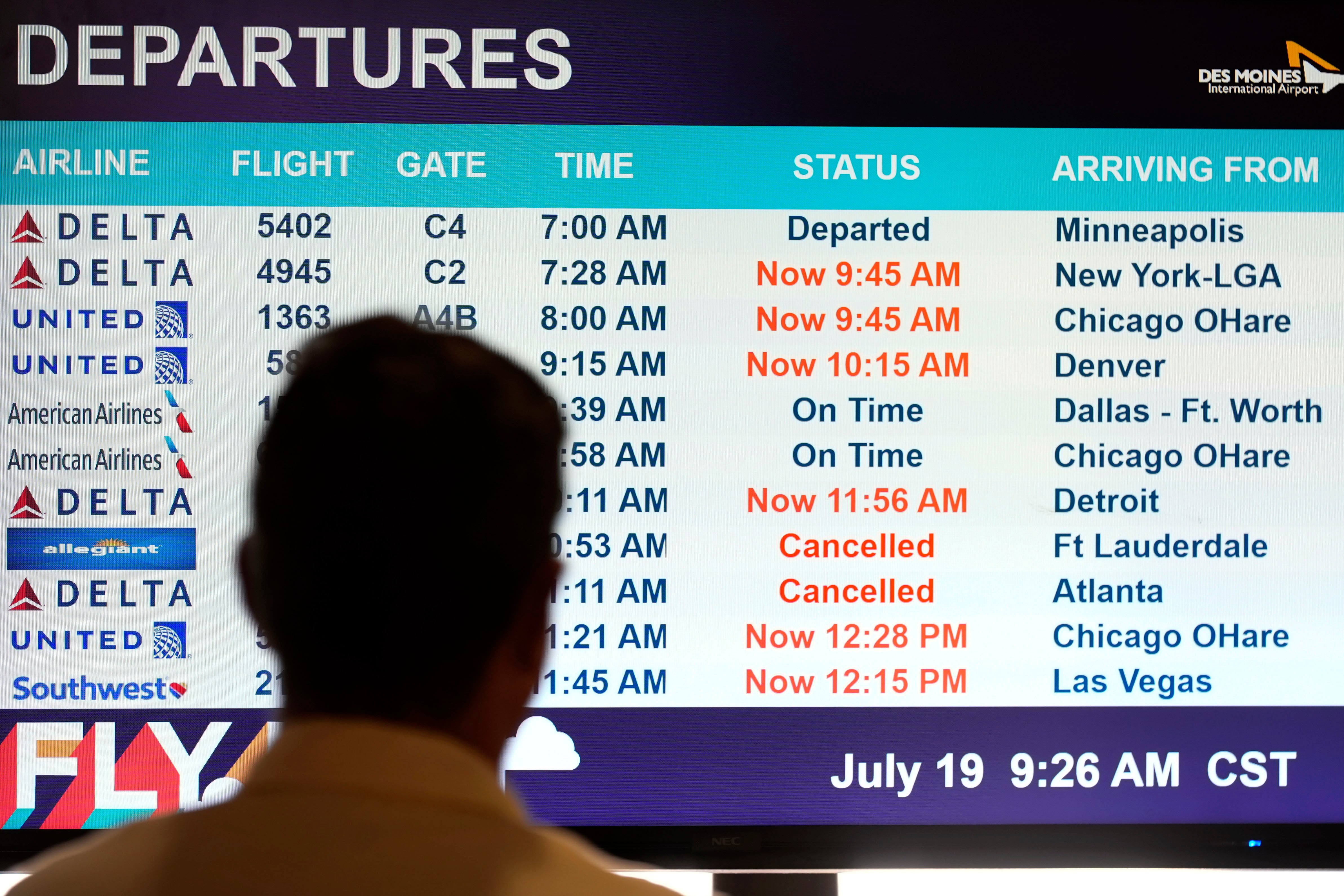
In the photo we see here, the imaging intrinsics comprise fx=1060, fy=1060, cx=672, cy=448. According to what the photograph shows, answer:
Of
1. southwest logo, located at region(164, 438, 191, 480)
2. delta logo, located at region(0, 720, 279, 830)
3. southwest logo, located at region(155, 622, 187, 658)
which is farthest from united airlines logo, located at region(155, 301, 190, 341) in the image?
A: delta logo, located at region(0, 720, 279, 830)

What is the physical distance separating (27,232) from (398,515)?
1208 mm

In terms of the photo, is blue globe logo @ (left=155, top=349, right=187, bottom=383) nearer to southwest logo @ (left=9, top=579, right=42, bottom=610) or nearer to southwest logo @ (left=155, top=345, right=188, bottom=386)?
southwest logo @ (left=155, top=345, right=188, bottom=386)

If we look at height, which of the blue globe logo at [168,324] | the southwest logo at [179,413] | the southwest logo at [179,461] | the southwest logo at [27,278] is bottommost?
the southwest logo at [179,461]

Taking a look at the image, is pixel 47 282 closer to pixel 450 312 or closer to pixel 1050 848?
pixel 450 312

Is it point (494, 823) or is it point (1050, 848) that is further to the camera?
point (1050, 848)

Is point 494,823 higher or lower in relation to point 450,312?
lower

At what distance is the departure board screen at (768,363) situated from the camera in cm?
150

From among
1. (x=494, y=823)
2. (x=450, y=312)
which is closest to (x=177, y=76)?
(x=450, y=312)

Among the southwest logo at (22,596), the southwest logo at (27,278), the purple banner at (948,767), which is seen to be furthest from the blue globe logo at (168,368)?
the purple banner at (948,767)

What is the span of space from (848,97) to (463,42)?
560 mm

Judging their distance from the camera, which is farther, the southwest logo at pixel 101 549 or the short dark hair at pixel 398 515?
the southwest logo at pixel 101 549

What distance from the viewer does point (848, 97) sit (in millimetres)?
1533

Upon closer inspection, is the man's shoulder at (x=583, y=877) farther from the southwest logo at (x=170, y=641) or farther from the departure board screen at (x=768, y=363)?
the southwest logo at (x=170, y=641)

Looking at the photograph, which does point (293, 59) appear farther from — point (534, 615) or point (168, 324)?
point (534, 615)
